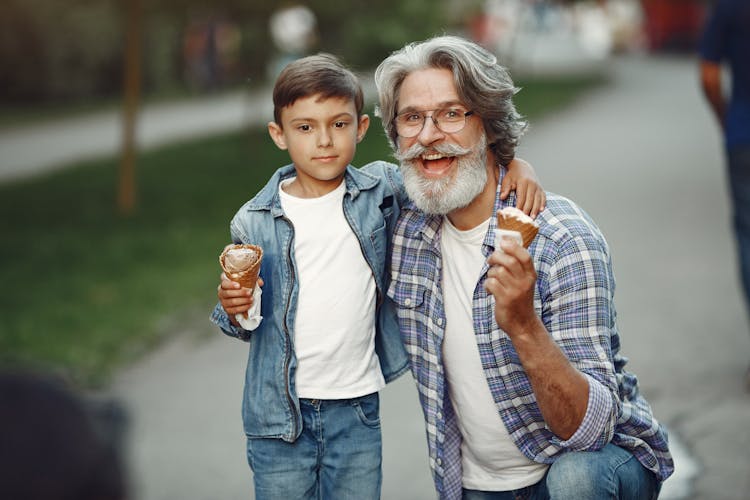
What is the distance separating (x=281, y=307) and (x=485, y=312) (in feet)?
1.99

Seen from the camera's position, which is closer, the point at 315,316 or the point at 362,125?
the point at 315,316

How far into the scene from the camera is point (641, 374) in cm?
561

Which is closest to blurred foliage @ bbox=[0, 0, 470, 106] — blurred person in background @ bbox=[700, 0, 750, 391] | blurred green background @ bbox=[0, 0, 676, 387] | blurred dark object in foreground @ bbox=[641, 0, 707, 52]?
blurred green background @ bbox=[0, 0, 676, 387]

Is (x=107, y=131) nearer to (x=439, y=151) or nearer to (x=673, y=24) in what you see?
(x=439, y=151)

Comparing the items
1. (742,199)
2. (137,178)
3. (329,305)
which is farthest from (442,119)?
(137,178)

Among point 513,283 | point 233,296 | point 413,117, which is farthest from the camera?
point 413,117

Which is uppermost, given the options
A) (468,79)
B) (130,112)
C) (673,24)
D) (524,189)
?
(673,24)

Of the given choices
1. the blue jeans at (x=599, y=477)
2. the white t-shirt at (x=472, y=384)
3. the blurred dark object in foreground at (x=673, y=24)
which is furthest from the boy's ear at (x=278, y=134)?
the blurred dark object in foreground at (x=673, y=24)

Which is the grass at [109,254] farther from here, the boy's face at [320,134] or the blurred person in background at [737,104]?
the blurred person in background at [737,104]

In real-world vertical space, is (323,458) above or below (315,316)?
below

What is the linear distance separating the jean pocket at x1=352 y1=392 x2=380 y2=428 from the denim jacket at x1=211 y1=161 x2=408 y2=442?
10cm

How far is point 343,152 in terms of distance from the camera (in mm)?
3152

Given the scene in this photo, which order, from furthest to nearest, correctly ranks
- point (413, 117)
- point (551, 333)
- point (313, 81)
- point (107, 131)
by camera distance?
point (107, 131)
point (413, 117)
point (313, 81)
point (551, 333)

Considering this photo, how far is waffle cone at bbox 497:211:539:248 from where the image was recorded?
2.75 m
